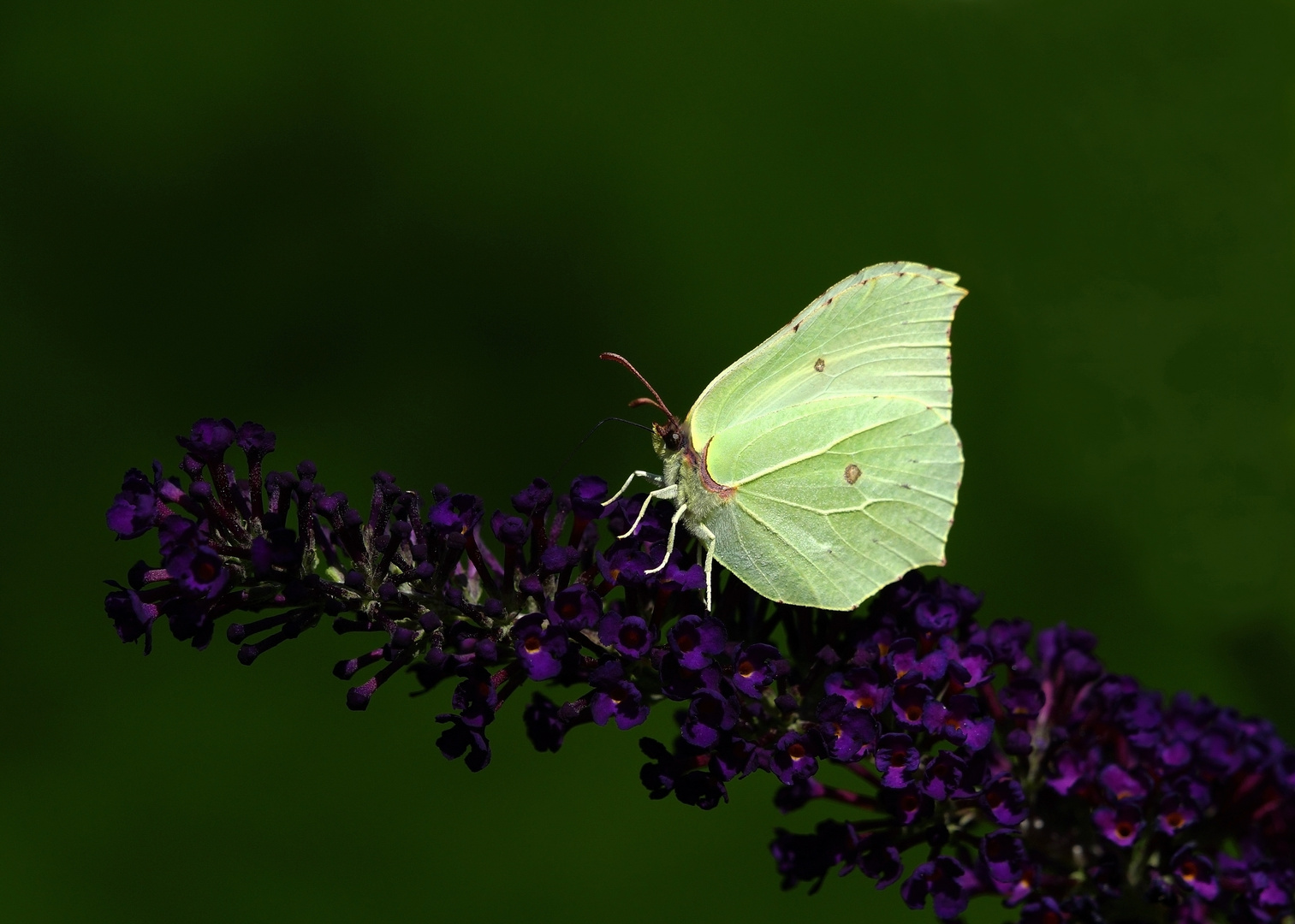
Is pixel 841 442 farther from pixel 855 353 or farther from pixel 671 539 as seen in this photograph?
pixel 671 539

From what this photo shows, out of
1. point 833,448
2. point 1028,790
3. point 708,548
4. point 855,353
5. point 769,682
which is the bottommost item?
point 1028,790

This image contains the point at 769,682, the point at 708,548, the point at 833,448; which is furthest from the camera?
the point at 833,448

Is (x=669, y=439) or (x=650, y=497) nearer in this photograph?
(x=650, y=497)

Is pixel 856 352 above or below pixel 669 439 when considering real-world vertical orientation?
above

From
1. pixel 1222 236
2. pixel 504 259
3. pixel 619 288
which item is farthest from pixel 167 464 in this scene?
pixel 1222 236

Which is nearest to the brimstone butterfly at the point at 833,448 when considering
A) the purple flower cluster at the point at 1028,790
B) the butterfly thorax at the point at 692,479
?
the butterfly thorax at the point at 692,479

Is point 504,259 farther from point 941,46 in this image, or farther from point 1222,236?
point 1222,236

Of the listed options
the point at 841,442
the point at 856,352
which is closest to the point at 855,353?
the point at 856,352
